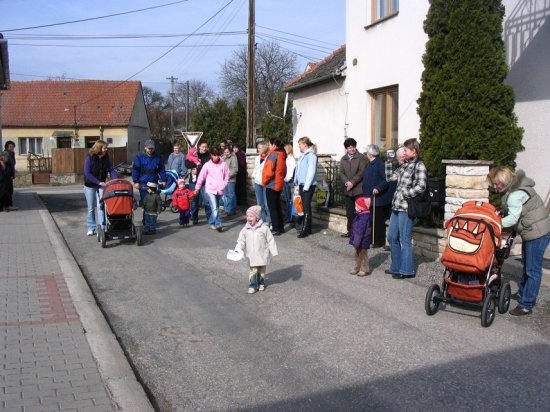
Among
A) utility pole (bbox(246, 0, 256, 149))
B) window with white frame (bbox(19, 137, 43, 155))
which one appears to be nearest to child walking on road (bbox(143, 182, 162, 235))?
utility pole (bbox(246, 0, 256, 149))

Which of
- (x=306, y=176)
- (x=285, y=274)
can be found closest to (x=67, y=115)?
(x=306, y=176)

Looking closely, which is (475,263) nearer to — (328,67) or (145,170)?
(145,170)

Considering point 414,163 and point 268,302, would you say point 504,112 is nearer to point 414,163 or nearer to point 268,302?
point 414,163

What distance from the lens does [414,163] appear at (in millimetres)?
8234

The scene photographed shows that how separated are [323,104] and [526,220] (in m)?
12.9

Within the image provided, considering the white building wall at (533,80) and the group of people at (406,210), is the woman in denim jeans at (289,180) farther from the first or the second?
the white building wall at (533,80)

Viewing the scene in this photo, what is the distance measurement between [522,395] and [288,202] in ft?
31.5

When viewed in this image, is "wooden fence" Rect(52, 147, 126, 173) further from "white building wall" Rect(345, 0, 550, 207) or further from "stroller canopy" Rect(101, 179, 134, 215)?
"stroller canopy" Rect(101, 179, 134, 215)

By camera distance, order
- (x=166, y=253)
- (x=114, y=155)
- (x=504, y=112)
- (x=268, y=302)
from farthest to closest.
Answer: (x=114, y=155) < (x=166, y=253) < (x=504, y=112) < (x=268, y=302)

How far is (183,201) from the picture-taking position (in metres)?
13.7

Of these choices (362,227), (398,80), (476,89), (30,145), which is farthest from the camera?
(30,145)

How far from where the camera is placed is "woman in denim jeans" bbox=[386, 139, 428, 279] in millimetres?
8133

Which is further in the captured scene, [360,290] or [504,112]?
[504,112]

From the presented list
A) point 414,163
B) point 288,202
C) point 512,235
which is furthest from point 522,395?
point 288,202
